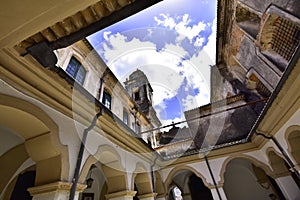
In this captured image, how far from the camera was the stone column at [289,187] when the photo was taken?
6.25 meters

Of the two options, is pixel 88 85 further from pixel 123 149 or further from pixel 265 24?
pixel 265 24

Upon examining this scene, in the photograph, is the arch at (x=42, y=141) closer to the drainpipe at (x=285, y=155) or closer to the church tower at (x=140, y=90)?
the drainpipe at (x=285, y=155)

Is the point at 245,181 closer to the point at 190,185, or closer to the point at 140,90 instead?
the point at 190,185

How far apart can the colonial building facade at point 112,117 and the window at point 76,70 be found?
0.23 feet

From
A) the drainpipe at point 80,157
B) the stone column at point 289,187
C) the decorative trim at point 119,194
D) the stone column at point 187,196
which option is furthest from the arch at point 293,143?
the stone column at point 187,196

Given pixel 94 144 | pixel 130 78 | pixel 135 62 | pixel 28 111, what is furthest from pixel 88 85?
pixel 130 78

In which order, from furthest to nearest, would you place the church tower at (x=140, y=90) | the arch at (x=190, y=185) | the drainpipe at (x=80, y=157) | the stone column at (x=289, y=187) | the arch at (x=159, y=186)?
the church tower at (x=140, y=90), the arch at (x=190, y=185), the arch at (x=159, y=186), the stone column at (x=289, y=187), the drainpipe at (x=80, y=157)

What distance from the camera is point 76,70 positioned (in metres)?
10.7

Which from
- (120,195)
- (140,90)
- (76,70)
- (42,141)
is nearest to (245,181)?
(120,195)

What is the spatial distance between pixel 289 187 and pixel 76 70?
1189 centimetres

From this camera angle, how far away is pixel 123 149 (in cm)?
547

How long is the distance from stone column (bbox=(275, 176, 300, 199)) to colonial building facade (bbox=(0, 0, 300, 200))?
3cm

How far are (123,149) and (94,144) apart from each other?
1469mm

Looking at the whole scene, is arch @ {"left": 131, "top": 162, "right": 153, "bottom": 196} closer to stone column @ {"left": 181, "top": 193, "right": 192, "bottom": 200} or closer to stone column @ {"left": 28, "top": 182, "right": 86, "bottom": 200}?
stone column @ {"left": 28, "top": 182, "right": 86, "bottom": 200}
